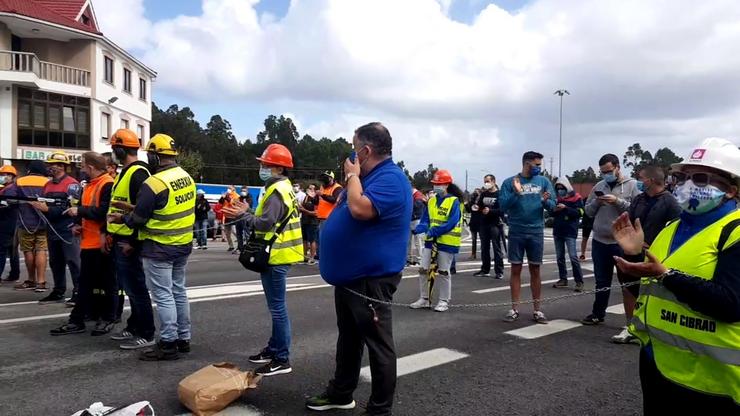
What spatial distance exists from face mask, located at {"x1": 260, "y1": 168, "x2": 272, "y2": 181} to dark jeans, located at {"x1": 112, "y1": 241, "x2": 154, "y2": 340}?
57.7 inches

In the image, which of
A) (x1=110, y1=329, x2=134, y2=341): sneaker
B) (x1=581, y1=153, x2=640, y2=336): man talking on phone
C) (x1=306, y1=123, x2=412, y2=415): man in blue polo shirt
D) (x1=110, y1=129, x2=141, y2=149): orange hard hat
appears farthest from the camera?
(x1=581, y1=153, x2=640, y2=336): man talking on phone

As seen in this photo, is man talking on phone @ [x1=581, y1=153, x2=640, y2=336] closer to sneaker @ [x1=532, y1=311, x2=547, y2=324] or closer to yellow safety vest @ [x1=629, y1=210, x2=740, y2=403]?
sneaker @ [x1=532, y1=311, x2=547, y2=324]

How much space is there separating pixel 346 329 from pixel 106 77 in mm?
35416

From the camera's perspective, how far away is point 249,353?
5383 mm

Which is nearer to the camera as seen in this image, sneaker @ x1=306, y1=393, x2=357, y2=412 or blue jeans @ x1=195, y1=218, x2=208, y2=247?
sneaker @ x1=306, y1=393, x2=357, y2=412

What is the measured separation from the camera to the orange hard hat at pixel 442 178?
8.22 metres

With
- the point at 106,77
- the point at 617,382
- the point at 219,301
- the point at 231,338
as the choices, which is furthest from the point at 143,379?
the point at 106,77

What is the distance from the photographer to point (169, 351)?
16.7ft

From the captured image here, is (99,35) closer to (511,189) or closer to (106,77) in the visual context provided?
(106,77)

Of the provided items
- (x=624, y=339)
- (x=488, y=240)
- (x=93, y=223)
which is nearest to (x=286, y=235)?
(x=93, y=223)

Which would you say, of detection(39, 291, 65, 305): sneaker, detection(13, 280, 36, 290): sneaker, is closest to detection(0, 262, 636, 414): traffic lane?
detection(39, 291, 65, 305): sneaker

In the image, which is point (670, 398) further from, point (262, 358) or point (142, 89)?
point (142, 89)

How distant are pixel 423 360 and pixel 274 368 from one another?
4.67 feet

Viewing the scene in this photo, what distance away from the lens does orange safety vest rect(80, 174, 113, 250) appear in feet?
20.0
